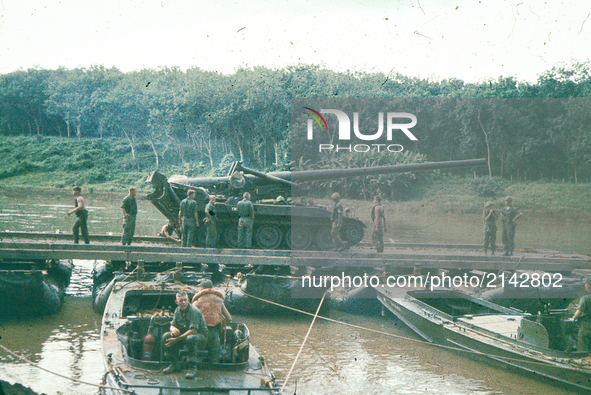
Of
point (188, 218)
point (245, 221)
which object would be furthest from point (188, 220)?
point (245, 221)

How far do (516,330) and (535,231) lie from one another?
70.3ft

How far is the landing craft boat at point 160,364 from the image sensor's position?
6.44m

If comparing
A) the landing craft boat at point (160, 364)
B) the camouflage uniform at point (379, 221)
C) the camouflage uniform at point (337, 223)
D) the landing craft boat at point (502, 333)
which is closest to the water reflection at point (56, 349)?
the landing craft boat at point (160, 364)

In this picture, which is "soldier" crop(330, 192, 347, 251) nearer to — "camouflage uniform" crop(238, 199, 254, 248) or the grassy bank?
"camouflage uniform" crop(238, 199, 254, 248)

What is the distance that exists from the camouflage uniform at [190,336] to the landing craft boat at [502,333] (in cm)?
508

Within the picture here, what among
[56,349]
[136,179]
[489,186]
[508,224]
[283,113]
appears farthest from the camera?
[136,179]

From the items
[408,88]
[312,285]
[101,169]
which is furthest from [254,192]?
[101,169]

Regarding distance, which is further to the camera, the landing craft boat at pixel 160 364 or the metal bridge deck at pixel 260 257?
the metal bridge deck at pixel 260 257

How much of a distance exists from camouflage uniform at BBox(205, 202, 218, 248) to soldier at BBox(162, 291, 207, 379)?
686 centimetres

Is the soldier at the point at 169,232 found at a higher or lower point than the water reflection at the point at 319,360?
higher

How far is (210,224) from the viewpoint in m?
14.1

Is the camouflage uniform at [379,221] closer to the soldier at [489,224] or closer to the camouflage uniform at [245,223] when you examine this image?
the soldier at [489,224]

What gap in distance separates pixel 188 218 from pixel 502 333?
7.31 m

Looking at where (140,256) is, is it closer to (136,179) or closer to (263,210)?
(263,210)
